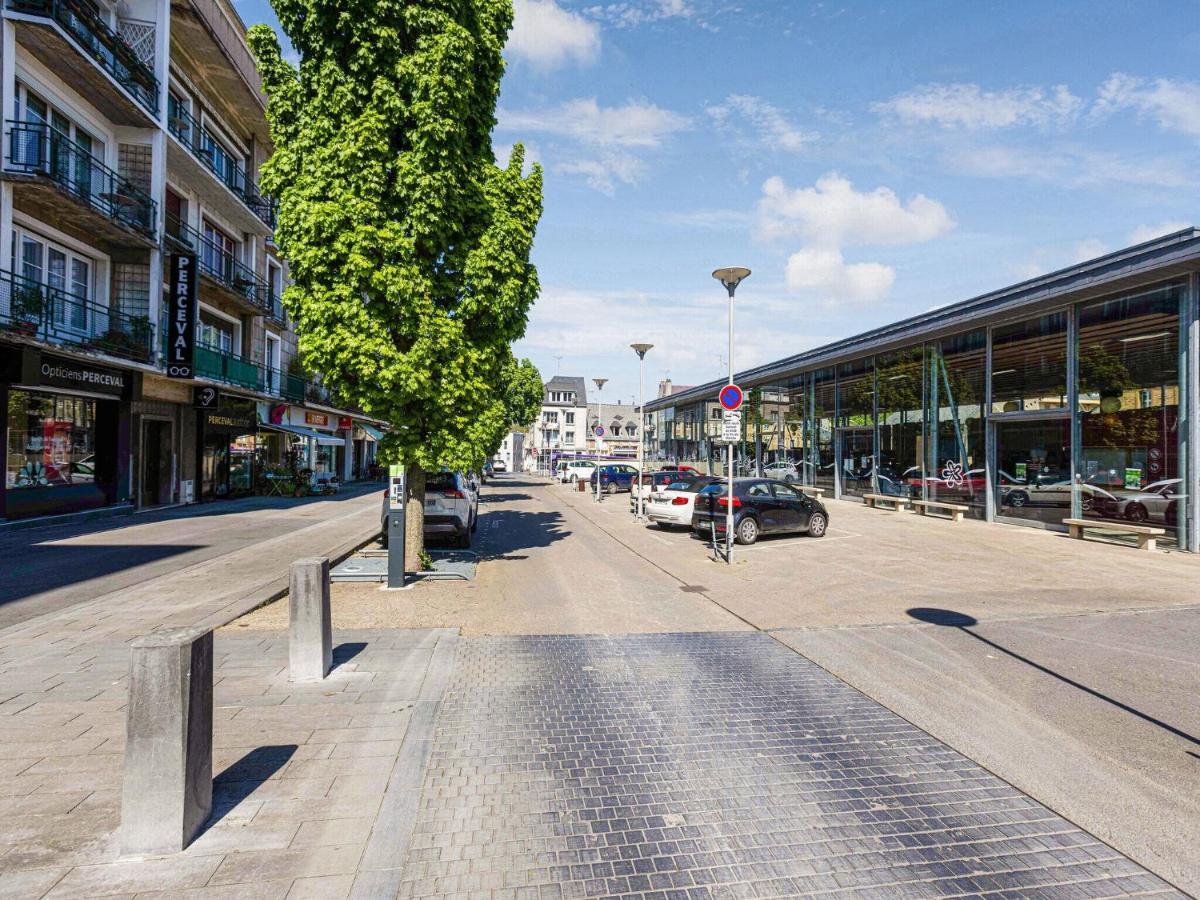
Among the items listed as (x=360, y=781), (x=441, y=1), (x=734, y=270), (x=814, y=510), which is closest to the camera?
(x=360, y=781)

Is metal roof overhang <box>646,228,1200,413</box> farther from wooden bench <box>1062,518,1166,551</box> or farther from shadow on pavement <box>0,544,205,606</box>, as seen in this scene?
shadow on pavement <box>0,544,205,606</box>

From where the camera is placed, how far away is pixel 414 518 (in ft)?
34.1

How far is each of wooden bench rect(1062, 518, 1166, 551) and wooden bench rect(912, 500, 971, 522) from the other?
3.06m

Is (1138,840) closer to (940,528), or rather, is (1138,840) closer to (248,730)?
(248,730)

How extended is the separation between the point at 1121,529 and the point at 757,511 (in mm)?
7868

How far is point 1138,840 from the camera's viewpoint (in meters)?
3.28

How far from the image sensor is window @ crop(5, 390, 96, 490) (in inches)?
590

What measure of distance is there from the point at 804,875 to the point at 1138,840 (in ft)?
6.04

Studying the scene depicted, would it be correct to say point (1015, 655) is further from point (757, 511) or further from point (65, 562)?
point (65, 562)

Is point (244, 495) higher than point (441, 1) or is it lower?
lower

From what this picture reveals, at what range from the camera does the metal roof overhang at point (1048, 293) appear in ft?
42.2

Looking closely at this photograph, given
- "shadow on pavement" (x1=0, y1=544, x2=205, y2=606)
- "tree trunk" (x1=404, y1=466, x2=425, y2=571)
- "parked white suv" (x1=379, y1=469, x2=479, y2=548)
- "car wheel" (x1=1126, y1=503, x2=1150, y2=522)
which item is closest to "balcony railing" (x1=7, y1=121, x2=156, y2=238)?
"shadow on pavement" (x1=0, y1=544, x2=205, y2=606)

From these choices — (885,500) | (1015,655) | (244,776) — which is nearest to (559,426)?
(885,500)

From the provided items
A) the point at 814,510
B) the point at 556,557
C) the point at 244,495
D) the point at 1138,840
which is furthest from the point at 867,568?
the point at 244,495
